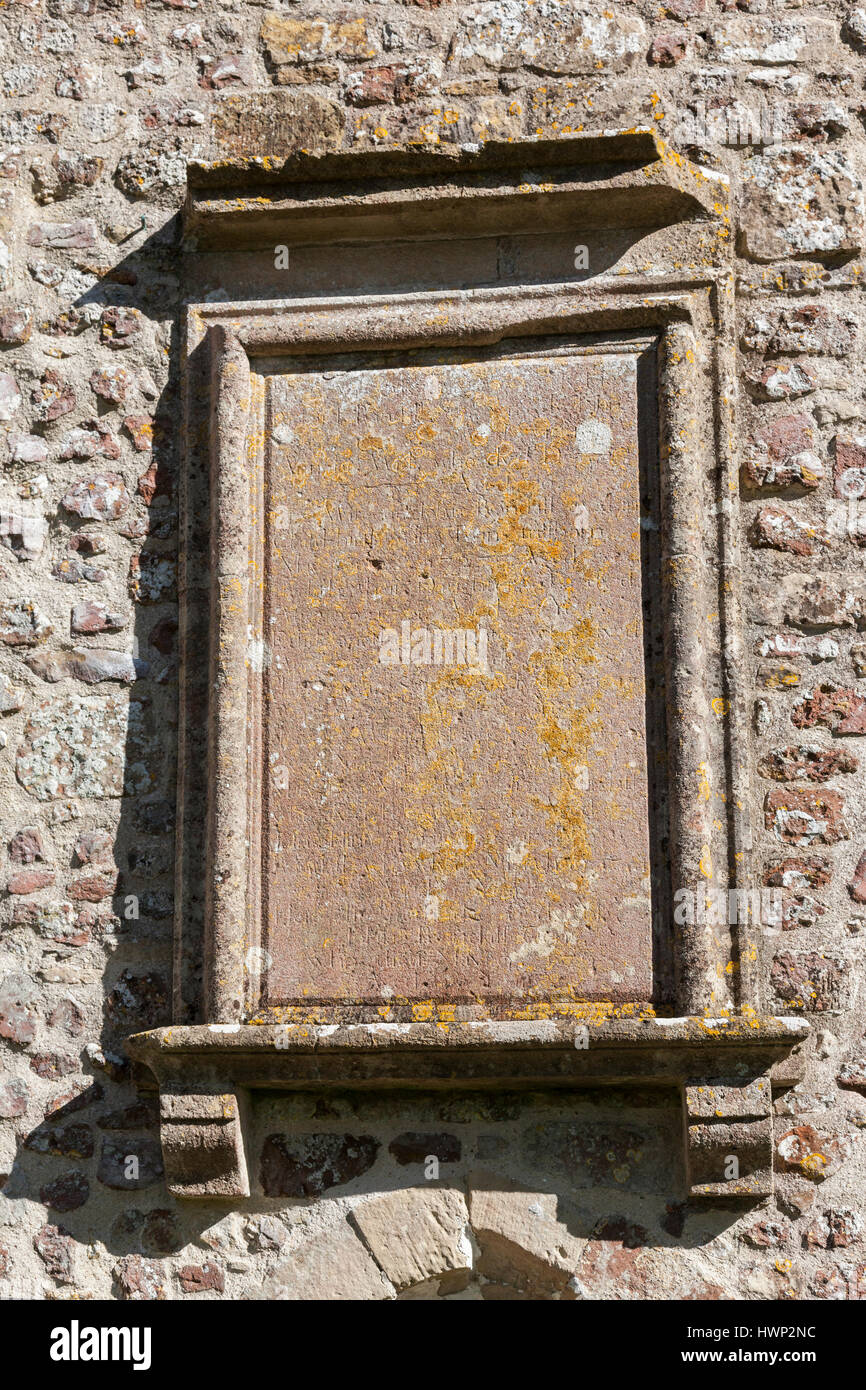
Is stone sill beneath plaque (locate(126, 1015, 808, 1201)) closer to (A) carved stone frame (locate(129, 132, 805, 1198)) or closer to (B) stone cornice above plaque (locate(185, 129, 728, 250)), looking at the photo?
(A) carved stone frame (locate(129, 132, 805, 1198))

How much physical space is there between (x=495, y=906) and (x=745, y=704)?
0.72m

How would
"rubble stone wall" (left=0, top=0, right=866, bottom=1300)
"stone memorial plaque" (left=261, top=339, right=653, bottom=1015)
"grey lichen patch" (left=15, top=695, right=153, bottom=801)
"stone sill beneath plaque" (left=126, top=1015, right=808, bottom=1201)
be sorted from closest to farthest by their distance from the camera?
1. "stone sill beneath plaque" (left=126, top=1015, right=808, bottom=1201)
2. "rubble stone wall" (left=0, top=0, right=866, bottom=1300)
3. "stone memorial plaque" (left=261, top=339, right=653, bottom=1015)
4. "grey lichen patch" (left=15, top=695, right=153, bottom=801)

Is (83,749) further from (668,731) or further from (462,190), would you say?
(462,190)

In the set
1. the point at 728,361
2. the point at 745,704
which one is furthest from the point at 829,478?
the point at 745,704

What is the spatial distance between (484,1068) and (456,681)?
0.86 metres

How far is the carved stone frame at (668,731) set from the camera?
3.18 metres

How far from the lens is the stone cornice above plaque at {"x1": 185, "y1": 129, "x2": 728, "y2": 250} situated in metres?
3.62

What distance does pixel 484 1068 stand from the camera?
10.6 feet

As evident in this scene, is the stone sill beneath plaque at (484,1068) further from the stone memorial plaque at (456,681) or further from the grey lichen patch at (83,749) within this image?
the grey lichen patch at (83,749)

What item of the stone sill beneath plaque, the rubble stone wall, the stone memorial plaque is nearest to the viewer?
the stone sill beneath plaque

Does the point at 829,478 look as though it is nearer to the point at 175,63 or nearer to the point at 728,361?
the point at 728,361

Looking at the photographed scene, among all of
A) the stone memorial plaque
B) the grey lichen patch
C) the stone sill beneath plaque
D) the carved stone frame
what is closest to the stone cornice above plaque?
the carved stone frame

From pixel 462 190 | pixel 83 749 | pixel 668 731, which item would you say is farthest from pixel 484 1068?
pixel 462 190

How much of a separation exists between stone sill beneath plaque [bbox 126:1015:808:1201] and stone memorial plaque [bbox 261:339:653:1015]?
147 mm
